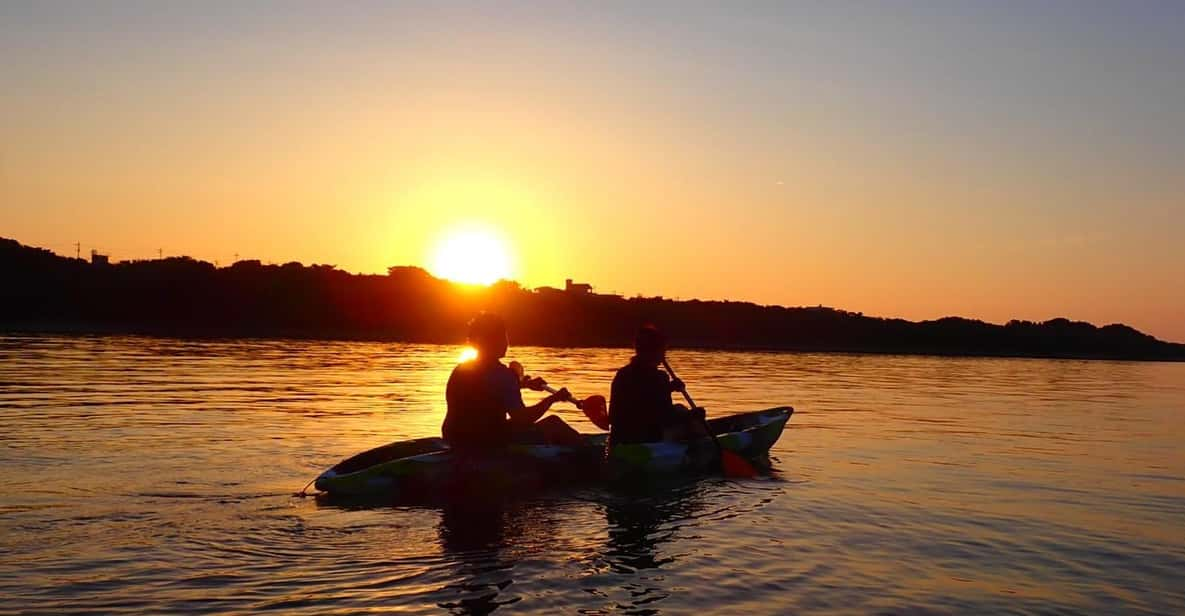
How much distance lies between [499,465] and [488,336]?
170 cm

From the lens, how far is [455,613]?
707 centimetres

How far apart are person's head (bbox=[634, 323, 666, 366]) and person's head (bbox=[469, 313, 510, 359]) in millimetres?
2189

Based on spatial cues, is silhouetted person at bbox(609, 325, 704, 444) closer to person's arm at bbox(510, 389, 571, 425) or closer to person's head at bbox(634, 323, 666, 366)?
person's head at bbox(634, 323, 666, 366)

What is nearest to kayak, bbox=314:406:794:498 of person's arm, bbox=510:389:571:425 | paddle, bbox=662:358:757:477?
paddle, bbox=662:358:757:477

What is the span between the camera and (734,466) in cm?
1423

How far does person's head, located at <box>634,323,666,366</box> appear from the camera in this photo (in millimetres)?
12836

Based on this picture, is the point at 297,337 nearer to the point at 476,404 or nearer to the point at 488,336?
the point at 476,404

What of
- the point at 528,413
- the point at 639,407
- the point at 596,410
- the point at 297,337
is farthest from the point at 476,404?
the point at 297,337

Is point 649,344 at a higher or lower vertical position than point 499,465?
higher

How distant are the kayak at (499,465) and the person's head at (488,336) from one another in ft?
4.22

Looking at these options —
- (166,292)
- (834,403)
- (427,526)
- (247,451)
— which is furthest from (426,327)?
(427,526)

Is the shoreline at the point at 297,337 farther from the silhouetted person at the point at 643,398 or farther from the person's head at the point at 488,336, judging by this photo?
the person's head at the point at 488,336

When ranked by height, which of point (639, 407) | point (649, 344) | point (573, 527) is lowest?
point (573, 527)

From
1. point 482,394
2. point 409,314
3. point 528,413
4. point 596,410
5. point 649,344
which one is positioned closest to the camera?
point 482,394
